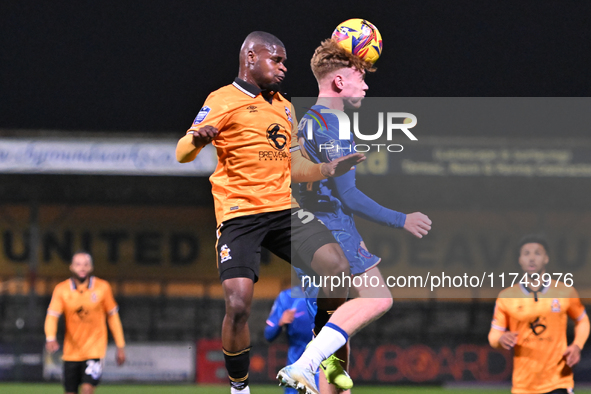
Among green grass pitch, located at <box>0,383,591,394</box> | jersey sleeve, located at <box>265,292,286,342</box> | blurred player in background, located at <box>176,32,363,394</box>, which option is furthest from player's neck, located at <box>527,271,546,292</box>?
green grass pitch, located at <box>0,383,591,394</box>

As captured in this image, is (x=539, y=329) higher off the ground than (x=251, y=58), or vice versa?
(x=251, y=58)

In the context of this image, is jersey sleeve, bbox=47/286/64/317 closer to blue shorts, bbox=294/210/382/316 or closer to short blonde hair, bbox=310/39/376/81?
blue shorts, bbox=294/210/382/316

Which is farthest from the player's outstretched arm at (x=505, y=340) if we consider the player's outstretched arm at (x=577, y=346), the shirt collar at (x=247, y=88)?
the shirt collar at (x=247, y=88)

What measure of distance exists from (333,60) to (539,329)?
3.63 meters

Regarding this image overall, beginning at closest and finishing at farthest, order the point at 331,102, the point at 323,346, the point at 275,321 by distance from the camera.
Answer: the point at 323,346 → the point at 331,102 → the point at 275,321

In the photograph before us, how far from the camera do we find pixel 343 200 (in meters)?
5.04

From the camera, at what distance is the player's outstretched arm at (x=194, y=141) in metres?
4.46

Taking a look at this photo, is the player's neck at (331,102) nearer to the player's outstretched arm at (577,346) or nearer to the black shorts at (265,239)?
the black shorts at (265,239)

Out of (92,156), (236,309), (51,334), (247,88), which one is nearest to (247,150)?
(247,88)

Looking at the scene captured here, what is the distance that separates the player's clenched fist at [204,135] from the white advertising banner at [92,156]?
38.0ft

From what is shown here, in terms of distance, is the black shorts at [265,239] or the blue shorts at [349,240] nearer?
the black shorts at [265,239]

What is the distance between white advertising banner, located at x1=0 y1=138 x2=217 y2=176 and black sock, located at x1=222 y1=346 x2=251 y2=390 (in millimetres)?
11430

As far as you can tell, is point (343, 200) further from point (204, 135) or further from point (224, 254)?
point (204, 135)

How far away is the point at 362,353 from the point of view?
1533 cm
